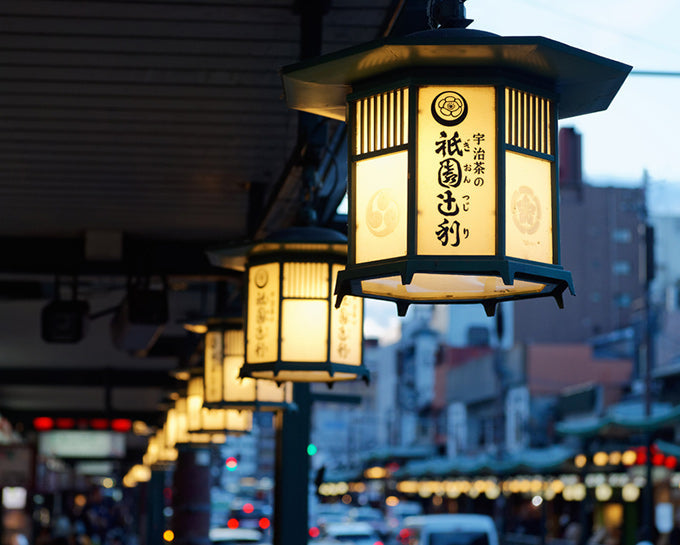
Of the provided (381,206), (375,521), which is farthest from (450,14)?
(375,521)

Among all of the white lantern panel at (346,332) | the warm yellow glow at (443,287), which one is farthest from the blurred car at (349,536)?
the warm yellow glow at (443,287)

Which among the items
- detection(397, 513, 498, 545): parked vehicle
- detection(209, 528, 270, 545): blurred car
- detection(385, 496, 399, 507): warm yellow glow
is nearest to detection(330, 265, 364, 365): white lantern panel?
detection(209, 528, 270, 545): blurred car

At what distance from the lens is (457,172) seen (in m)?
3.60

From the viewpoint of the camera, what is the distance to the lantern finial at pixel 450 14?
3.85 metres

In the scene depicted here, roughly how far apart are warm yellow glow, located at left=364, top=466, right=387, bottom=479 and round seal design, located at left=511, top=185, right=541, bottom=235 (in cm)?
8419

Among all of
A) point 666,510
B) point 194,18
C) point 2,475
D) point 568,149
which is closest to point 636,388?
point 568,149

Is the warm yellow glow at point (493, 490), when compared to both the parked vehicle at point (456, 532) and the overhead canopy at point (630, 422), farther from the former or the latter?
the parked vehicle at point (456, 532)

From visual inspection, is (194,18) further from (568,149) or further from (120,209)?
(568,149)

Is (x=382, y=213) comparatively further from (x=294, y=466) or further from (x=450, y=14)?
(x=294, y=466)

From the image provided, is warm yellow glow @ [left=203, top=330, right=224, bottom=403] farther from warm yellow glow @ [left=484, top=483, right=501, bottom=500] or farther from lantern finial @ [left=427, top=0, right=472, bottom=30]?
warm yellow glow @ [left=484, top=483, right=501, bottom=500]

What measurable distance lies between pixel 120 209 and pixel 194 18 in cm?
457

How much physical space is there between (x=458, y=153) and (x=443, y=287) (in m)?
0.58

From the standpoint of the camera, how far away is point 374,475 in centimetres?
8856

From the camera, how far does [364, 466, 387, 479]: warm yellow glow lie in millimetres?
87675
